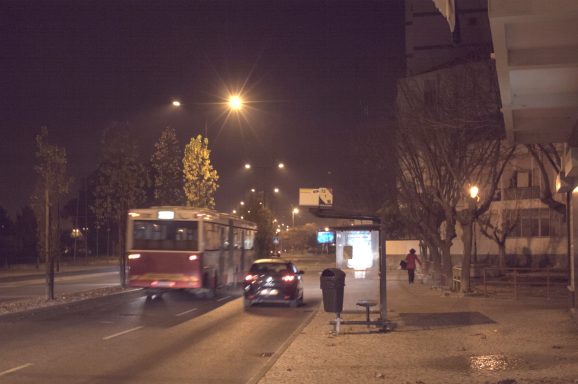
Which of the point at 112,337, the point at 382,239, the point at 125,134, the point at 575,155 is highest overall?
the point at 125,134

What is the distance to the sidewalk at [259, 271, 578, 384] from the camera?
33.9ft

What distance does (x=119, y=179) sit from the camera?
1163 inches

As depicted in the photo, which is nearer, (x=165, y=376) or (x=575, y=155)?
(x=165, y=376)

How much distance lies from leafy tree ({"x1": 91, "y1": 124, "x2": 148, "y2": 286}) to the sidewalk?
13.2 m

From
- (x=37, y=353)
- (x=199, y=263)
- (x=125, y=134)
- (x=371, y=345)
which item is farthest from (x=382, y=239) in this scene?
(x=125, y=134)

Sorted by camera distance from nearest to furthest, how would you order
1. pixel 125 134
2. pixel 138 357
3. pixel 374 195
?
pixel 138 357 → pixel 125 134 → pixel 374 195

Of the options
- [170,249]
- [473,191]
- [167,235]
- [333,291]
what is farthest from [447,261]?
[333,291]

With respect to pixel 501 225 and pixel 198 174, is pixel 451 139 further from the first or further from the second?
pixel 501 225

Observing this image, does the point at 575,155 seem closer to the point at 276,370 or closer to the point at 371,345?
the point at 371,345

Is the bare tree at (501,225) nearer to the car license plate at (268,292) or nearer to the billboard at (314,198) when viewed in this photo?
the car license plate at (268,292)

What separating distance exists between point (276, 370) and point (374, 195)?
112 feet

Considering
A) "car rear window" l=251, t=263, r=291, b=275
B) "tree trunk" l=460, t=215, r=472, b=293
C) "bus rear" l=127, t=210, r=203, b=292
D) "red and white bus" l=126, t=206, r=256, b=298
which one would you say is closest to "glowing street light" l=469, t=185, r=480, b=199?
"tree trunk" l=460, t=215, r=472, b=293

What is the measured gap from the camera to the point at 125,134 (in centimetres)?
3014

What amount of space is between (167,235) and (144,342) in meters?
10.3
